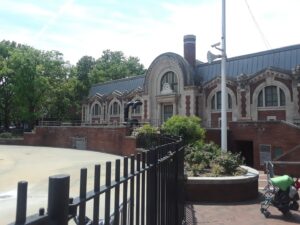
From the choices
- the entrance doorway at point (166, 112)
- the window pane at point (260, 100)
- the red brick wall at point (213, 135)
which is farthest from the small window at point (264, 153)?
the entrance doorway at point (166, 112)

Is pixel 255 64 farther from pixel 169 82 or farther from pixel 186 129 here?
pixel 186 129

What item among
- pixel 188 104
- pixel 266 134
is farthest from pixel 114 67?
pixel 266 134

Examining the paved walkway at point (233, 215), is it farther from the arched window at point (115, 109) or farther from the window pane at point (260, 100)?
the arched window at point (115, 109)

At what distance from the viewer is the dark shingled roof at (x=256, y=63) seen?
2962cm

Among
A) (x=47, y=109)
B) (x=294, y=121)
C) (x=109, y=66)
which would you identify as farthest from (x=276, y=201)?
(x=109, y=66)

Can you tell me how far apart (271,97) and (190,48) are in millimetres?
11853

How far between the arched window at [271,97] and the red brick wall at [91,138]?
11950mm

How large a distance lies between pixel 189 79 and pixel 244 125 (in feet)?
35.5

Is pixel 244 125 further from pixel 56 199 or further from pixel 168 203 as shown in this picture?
pixel 56 199

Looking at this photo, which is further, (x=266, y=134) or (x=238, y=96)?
(x=238, y=96)

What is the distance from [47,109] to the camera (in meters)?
50.3

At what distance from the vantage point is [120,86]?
47062 millimetres

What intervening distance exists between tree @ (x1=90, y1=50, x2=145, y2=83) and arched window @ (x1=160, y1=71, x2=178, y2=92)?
2404cm

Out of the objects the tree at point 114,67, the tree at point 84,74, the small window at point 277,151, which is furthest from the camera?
the tree at point 114,67
